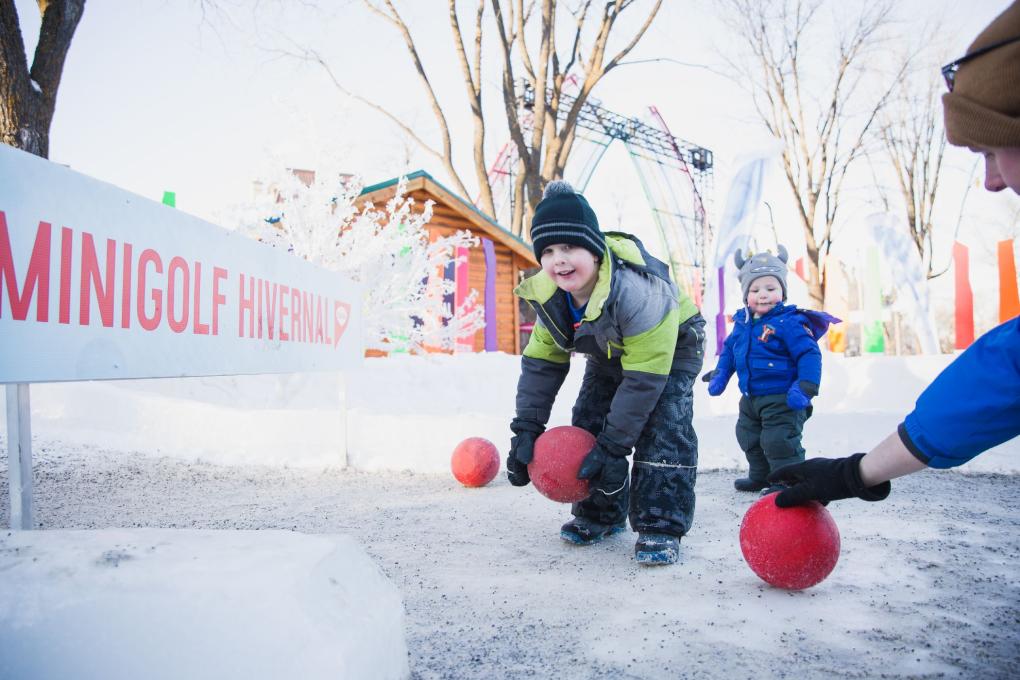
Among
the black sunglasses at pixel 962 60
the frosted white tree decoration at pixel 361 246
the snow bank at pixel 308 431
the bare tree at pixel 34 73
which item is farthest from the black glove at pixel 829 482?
the frosted white tree decoration at pixel 361 246

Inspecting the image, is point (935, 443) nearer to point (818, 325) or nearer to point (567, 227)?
point (567, 227)

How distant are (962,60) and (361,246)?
964 centimetres

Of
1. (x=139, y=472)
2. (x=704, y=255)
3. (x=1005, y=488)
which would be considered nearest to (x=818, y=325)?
(x=1005, y=488)

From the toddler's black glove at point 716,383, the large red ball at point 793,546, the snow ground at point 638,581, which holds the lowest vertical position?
the snow ground at point 638,581

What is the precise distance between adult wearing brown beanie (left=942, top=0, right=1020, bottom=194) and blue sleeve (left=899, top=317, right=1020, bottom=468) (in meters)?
0.34

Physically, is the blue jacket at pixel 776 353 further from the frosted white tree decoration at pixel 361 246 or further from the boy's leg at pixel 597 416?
the frosted white tree decoration at pixel 361 246

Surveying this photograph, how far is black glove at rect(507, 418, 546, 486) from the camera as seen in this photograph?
2.87 meters

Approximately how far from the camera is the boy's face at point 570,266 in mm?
2725

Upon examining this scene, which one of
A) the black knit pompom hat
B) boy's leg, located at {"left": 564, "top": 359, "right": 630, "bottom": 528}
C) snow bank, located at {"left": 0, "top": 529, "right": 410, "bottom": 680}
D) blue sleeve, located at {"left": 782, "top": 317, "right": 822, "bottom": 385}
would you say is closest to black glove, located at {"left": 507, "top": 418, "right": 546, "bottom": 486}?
boy's leg, located at {"left": 564, "top": 359, "right": 630, "bottom": 528}

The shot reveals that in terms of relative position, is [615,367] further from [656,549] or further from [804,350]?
[804,350]

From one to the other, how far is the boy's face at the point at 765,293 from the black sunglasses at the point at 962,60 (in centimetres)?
306

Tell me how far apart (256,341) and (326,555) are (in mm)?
2978

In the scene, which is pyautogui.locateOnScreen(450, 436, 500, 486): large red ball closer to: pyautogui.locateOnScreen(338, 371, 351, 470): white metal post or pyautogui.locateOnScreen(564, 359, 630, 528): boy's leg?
pyautogui.locateOnScreen(338, 371, 351, 470): white metal post

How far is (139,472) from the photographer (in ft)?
16.4
